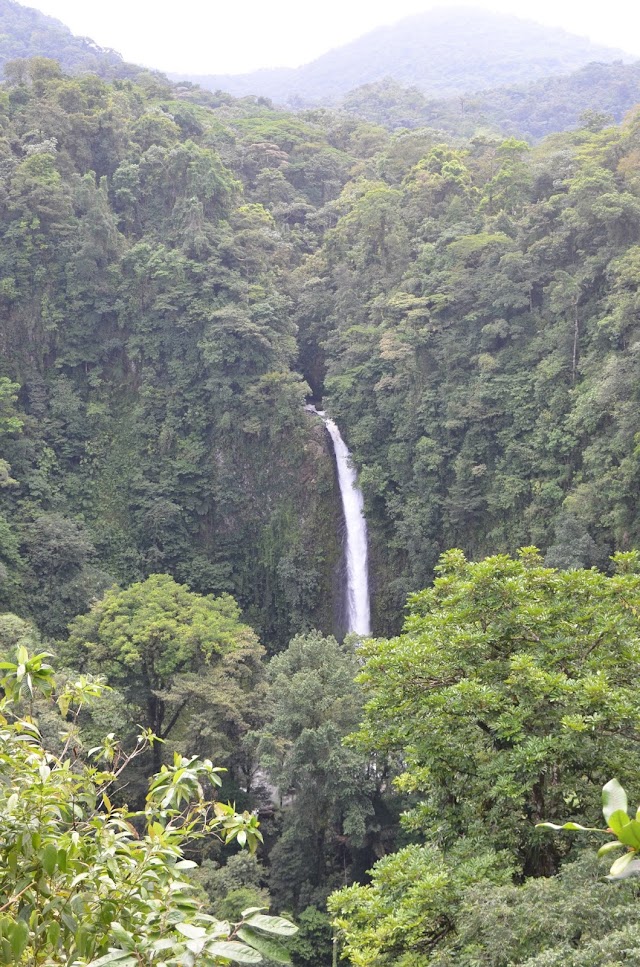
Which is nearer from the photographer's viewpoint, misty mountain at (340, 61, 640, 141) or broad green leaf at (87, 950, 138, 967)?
broad green leaf at (87, 950, 138, 967)

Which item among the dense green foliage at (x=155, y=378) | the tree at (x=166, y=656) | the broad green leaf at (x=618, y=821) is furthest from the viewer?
the dense green foliage at (x=155, y=378)

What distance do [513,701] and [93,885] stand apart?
180 inches

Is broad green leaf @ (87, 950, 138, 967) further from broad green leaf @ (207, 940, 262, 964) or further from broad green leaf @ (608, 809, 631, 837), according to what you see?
broad green leaf @ (608, 809, 631, 837)

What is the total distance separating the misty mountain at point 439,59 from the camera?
250ft

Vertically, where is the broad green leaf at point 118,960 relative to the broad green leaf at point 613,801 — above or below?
below

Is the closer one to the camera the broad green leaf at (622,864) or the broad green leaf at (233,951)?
the broad green leaf at (622,864)

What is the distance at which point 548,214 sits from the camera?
17.5 meters

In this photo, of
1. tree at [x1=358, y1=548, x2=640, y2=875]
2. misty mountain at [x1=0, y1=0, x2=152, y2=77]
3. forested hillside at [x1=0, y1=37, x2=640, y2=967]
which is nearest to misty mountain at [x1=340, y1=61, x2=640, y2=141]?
misty mountain at [x1=0, y1=0, x2=152, y2=77]

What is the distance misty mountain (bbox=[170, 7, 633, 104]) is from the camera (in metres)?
76.1

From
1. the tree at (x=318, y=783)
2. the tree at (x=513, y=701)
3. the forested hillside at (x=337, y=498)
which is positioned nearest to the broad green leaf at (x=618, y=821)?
the forested hillside at (x=337, y=498)

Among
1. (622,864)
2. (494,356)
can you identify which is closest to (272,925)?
(622,864)

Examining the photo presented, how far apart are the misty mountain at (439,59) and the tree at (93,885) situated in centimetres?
7747

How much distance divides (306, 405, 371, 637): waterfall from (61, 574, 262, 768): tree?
3.79 metres

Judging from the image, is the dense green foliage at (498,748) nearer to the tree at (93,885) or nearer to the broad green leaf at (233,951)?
the tree at (93,885)
